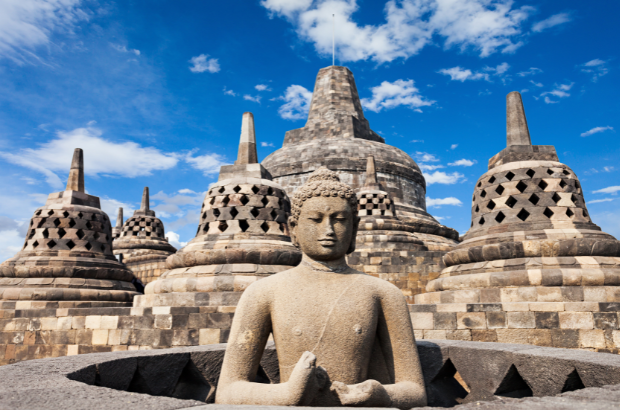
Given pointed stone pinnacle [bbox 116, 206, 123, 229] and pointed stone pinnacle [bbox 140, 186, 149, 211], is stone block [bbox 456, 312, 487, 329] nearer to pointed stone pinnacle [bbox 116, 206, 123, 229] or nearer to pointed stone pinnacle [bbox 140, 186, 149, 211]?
pointed stone pinnacle [bbox 140, 186, 149, 211]

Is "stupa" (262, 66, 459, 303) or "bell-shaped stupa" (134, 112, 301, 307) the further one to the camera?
"stupa" (262, 66, 459, 303)

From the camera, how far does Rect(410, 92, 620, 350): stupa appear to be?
5.71m

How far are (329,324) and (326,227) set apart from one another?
0.62m

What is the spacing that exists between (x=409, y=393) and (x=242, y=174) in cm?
637

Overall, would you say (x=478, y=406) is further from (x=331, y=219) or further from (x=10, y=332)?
(x=10, y=332)

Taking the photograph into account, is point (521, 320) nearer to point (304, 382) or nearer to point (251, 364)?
point (251, 364)

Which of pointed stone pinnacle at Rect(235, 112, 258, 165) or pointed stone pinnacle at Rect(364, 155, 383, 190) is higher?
pointed stone pinnacle at Rect(364, 155, 383, 190)

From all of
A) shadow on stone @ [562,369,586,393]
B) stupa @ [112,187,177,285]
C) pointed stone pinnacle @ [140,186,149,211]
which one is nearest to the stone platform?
shadow on stone @ [562,369,586,393]

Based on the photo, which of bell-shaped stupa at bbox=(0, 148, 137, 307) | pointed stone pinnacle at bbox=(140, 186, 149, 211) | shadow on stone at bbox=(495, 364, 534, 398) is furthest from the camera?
pointed stone pinnacle at bbox=(140, 186, 149, 211)

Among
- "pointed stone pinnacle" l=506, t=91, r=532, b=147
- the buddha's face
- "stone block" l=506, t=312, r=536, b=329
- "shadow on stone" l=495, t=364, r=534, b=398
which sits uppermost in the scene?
"pointed stone pinnacle" l=506, t=91, r=532, b=147

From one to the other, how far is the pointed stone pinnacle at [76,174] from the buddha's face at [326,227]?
9.05 meters

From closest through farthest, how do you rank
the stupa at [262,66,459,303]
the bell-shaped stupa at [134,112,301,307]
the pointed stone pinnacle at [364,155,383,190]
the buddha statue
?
the buddha statue
the bell-shaped stupa at [134,112,301,307]
the pointed stone pinnacle at [364,155,383,190]
the stupa at [262,66,459,303]

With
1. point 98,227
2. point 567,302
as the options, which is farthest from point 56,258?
point 567,302

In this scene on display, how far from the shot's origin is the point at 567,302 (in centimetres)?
588
